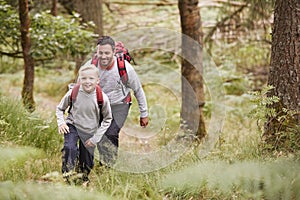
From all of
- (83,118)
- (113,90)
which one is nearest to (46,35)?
(113,90)

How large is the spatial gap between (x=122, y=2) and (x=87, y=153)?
12306 millimetres

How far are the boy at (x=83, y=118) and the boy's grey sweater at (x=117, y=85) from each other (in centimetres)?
38

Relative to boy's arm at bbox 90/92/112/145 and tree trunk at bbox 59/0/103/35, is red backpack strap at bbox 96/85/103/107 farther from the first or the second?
tree trunk at bbox 59/0/103/35

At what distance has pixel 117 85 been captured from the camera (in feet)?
17.5

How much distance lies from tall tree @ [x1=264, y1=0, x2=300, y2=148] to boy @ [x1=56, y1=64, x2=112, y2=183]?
1904 millimetres

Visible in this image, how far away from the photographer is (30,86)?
8.30 m

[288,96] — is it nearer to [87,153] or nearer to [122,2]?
[87,153]

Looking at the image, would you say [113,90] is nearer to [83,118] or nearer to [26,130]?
[83,118]

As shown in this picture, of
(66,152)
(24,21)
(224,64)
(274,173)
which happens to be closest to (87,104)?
(66,152)

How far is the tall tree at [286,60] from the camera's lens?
5.45 metres

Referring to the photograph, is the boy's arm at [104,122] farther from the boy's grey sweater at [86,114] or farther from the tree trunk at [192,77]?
the tree trunk at [192,77]

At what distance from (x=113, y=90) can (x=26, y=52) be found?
307 centimetres

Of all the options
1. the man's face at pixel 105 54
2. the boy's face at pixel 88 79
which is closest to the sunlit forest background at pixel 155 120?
the boy's face at pixel 88 79

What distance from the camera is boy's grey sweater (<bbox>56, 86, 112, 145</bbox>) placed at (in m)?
4.83
